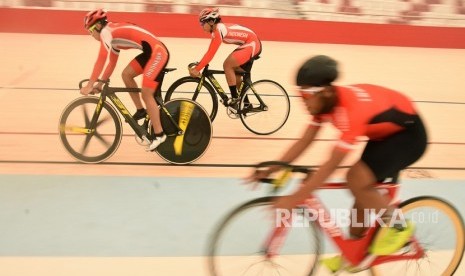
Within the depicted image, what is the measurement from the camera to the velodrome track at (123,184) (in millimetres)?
2838

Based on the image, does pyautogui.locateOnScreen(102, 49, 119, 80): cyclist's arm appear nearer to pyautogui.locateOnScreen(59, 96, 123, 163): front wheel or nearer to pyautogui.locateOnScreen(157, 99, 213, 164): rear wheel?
pyautogui.locateOnScreen(59, 96, 123, 163): front wheel

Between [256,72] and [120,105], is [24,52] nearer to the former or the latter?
[256,72]

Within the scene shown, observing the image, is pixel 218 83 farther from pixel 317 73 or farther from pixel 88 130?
pixel 317 73

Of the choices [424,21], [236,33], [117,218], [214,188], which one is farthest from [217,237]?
[424,21]

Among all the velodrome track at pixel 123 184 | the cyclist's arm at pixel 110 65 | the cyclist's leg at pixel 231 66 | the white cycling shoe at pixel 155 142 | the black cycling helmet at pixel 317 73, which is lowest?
the velodrome track at pixel 123 184

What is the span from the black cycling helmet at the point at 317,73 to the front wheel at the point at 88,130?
7.52 feet

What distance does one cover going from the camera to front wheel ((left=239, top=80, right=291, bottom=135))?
4.98 meters

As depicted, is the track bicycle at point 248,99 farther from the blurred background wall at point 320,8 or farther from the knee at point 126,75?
the blurred background wall at point 320,8

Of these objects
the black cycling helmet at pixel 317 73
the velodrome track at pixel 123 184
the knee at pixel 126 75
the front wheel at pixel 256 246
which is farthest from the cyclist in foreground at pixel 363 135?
the knee at pixel 126 75

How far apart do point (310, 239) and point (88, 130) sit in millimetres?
2285

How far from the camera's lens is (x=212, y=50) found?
452cm

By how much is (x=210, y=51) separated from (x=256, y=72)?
328 cm

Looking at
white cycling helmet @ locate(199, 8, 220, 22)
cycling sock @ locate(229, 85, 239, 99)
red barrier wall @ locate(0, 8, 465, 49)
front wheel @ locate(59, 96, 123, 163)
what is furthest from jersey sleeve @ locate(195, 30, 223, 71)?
red barrier wall @ locate(0, 8, 465, 49)

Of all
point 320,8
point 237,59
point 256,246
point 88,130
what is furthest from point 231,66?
point 320,8
